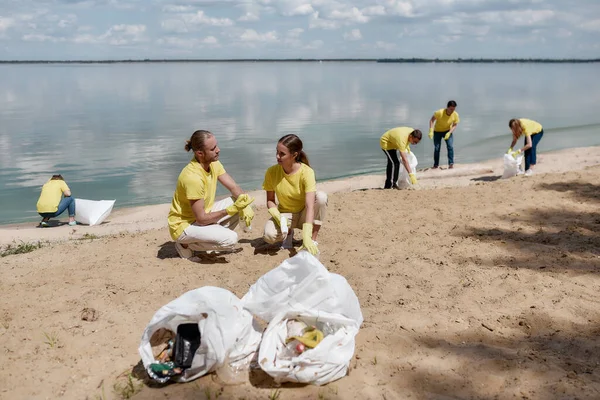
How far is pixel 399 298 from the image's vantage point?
15.1 ft

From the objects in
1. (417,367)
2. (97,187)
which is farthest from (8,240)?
(417,367)

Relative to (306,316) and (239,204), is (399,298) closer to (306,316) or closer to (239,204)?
(306,316)

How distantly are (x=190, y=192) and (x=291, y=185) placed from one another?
1.03 m

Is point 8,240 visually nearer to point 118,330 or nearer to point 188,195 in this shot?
point 188,195

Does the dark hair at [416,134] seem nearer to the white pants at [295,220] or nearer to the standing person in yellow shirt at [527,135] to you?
the standing person in yellow shirt at [527,135]

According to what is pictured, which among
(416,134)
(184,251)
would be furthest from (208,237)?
(416,134)

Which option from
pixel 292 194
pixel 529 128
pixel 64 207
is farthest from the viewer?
pixel 529 128

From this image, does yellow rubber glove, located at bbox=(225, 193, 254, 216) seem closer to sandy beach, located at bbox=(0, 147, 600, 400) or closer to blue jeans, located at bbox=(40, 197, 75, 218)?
sandy beach, located at bbox=(0, 147, 600, 400)

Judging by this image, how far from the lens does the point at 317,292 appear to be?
Result: 3482 millimetres

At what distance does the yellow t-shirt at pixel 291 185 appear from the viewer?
18.1ft

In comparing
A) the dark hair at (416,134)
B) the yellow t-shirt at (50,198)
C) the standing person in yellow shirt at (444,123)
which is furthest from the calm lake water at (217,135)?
the dark hair at (416,134)

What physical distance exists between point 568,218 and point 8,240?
8102mm

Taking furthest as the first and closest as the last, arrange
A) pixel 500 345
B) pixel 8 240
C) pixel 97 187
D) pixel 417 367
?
pixel 97 187
pixel 8 240
pixel 500 345
pixel 417 367

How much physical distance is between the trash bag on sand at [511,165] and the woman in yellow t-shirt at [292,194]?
6.25 metres
